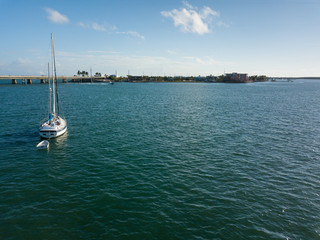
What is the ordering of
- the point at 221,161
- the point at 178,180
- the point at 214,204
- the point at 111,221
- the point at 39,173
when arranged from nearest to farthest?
the point at 111,221, the point at 214,204, the point at 178,180, the point at 39,173, the point at 221,161

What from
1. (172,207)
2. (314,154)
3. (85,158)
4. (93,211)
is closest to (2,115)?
(85,158)

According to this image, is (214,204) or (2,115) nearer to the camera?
(214,204)

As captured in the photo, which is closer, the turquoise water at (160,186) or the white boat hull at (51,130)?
the turquoise water at (160,186)

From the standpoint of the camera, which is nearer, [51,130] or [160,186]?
[160,186]

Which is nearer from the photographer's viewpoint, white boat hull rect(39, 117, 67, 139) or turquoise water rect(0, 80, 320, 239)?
turquoise water rect(0, 80, 320, 239)

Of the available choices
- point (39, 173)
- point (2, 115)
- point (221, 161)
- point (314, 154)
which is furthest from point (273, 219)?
point (2, 115)

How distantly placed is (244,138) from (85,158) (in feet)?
93.8

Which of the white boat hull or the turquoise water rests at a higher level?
the white boat hull

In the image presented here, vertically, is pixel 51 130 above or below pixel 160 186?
above

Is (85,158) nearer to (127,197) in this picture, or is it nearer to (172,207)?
(127,197)

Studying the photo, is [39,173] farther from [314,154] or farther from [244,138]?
[314,154]

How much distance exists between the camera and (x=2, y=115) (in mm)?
56000

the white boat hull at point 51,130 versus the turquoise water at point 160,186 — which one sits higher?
the white boat hull at point 51,130

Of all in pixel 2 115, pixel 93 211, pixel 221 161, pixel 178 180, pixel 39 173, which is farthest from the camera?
pixel 2 115
